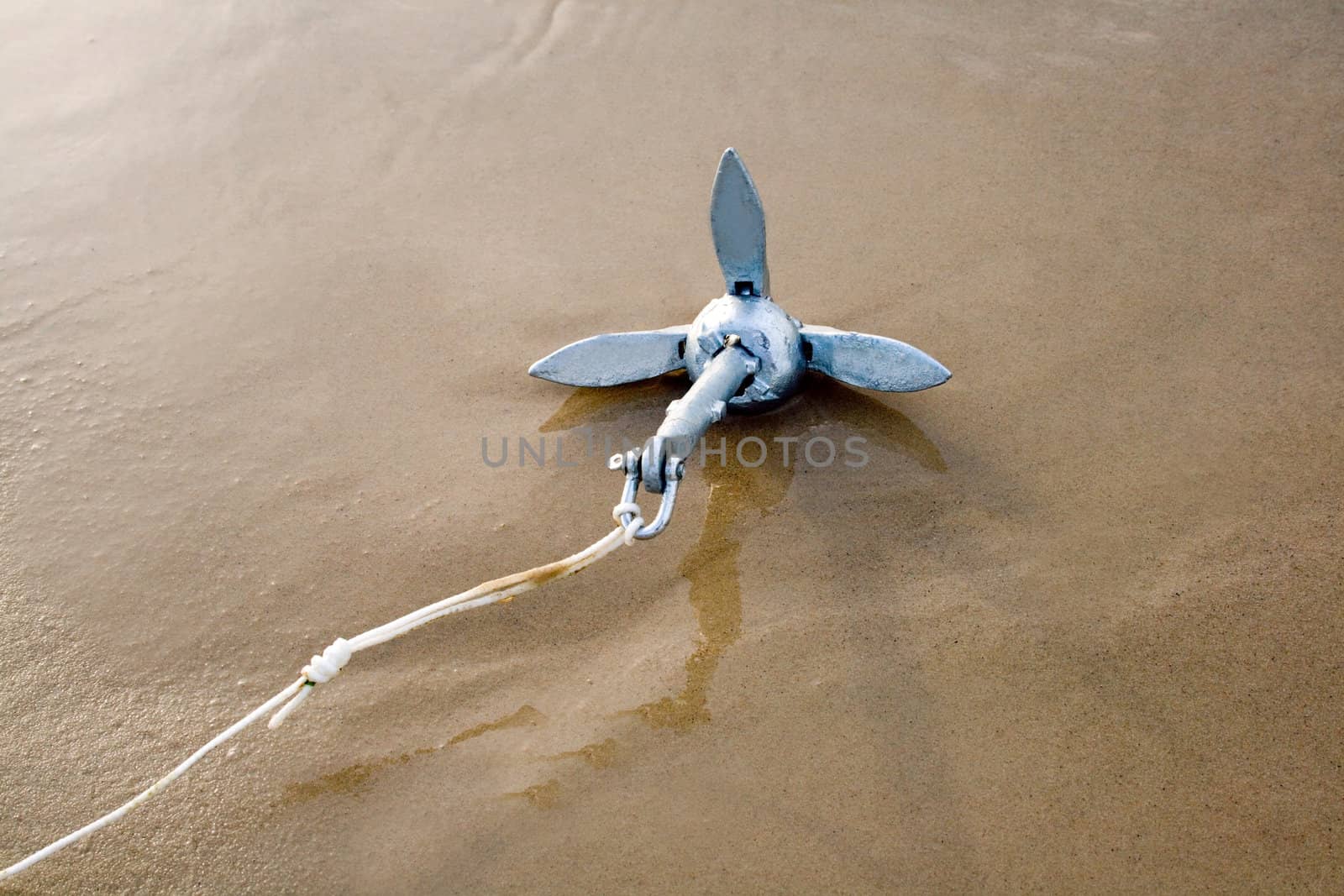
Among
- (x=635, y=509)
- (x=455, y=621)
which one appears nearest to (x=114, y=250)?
(x=455, y=621)

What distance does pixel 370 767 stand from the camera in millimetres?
1184

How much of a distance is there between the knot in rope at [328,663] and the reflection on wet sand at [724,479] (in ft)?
1.04

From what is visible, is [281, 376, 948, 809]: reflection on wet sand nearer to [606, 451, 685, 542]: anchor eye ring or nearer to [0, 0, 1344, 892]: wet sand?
[0, 0, 1344, 892]: wet sand

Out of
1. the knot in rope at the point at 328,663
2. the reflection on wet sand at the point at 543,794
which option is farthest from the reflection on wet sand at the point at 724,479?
the knot in rope at the point at 328,663

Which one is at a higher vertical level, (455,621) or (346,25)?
(346,25)

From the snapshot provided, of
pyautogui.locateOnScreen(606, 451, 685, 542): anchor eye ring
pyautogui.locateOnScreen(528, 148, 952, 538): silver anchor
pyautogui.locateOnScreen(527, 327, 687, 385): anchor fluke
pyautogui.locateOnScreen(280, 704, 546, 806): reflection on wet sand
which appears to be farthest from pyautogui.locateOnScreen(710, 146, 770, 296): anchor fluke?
pyautogui.locateOnScreen(280, 704, 546, 806): reflection on wet sand

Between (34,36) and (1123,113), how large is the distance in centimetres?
225

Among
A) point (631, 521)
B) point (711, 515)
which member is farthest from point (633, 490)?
point (711, 515)

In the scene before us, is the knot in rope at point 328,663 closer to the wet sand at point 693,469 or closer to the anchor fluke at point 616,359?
the wet sand at point 693,469

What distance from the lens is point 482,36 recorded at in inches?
91.4

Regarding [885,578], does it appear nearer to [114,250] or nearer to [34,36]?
[114,250]

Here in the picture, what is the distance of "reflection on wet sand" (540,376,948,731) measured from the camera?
1.23m

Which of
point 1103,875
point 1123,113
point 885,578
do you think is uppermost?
point 1123,113

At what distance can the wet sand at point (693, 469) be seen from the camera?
3.70 ft
